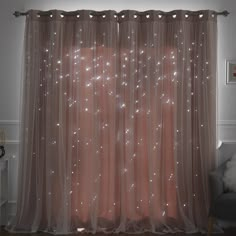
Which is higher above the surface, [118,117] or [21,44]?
[21,44]

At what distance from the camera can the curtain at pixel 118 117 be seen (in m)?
3.69

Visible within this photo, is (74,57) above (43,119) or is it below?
above

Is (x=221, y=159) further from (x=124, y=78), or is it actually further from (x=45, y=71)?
(x=45, y=71)

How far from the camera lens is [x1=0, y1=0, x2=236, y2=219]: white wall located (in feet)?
12.7

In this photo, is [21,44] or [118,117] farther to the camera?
[21,44]

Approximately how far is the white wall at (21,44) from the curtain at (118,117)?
0.20 metres

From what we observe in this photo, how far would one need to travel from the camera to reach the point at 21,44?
3.87 meters

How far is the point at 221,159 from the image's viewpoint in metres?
3.89

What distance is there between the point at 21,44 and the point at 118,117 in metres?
1.30

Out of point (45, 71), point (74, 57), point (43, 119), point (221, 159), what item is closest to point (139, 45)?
point (74, 57)

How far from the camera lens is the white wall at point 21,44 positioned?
12.7 feet

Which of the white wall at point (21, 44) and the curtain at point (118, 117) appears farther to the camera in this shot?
the white wall at point (21, 44)

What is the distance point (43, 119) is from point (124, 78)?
93 centimetres

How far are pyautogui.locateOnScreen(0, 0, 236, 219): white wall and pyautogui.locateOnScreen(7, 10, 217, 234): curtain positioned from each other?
0.20 metres
